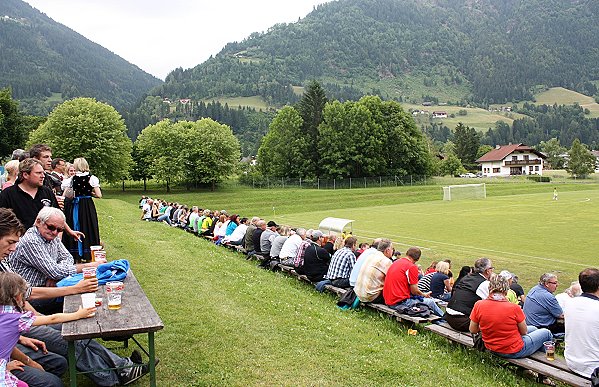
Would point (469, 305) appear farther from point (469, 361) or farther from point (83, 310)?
point (83, 310)

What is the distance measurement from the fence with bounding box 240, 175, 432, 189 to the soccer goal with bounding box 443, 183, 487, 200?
49.0ft

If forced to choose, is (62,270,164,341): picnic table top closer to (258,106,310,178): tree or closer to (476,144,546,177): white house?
(258,106,310,178): tree

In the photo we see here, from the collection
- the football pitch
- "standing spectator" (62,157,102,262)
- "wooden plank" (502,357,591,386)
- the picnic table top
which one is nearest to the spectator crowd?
"wooden plank" (502,357,591,386)

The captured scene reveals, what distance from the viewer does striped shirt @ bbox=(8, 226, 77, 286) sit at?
594 centimetres

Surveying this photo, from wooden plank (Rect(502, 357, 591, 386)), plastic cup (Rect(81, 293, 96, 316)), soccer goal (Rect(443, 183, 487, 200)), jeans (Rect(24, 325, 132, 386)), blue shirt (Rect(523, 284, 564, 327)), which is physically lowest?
soccer goal (Rect(443, 183, 487, 200))

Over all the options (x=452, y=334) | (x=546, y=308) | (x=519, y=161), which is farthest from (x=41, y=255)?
(x=519, y=161)

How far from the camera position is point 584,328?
6309mm

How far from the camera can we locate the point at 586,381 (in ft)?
19.8

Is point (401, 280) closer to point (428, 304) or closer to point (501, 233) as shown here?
point (428, 304)

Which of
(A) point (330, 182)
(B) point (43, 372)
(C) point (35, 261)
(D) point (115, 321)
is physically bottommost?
(A) point (330, 182)

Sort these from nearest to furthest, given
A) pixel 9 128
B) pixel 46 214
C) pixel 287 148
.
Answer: pixel 46 214 → pixel 9 128 → pixel 287 148

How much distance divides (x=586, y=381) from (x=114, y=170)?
5792cm

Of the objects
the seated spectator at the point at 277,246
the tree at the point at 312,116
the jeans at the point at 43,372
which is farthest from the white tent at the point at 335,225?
the tree at the point at 312,116

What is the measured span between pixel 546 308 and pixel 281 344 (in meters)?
4.31
